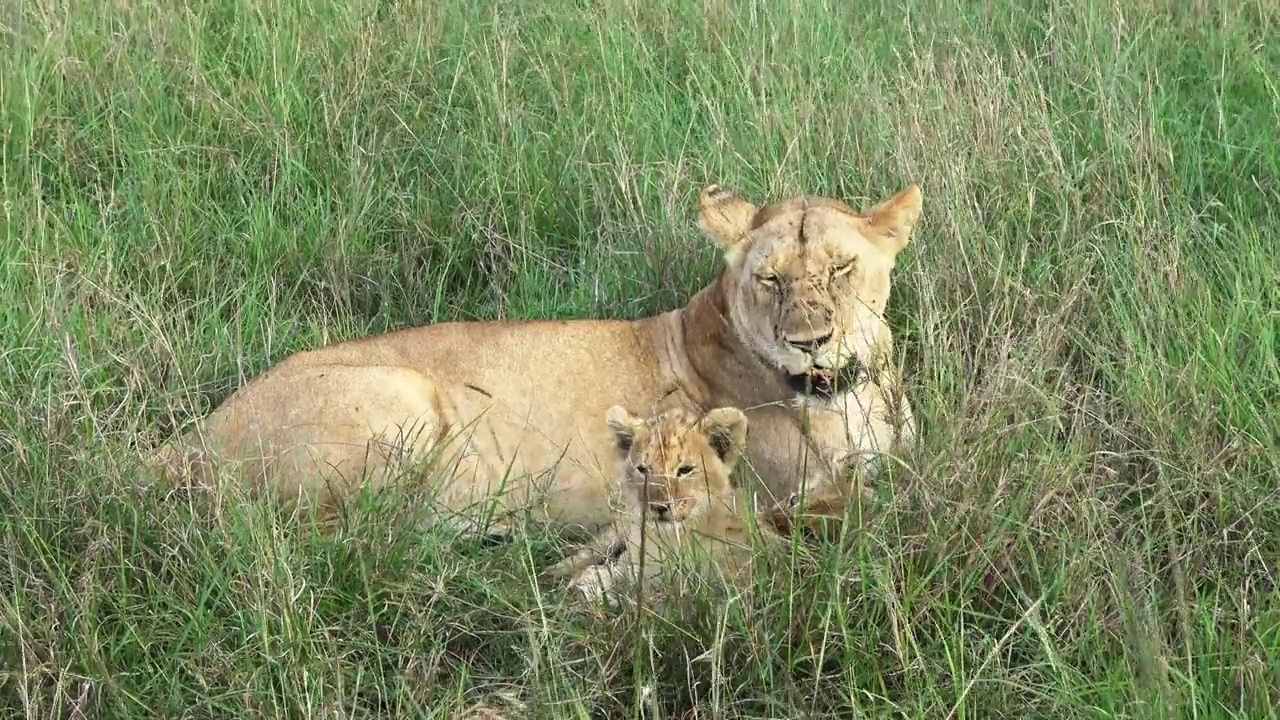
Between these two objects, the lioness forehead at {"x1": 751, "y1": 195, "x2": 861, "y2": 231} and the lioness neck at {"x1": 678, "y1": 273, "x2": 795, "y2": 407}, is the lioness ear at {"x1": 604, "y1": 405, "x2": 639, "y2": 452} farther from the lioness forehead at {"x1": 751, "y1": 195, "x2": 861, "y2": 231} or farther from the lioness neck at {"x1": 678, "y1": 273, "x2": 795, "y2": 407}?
the lioness forehead at {"x1": 751, "y1": 195, "x2": 861, "y2": 231}

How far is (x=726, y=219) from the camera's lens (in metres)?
3.69

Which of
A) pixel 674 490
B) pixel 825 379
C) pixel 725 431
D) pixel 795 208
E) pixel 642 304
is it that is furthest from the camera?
pixel 642 304

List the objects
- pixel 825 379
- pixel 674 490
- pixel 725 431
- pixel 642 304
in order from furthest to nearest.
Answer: pixel 642 304 < pixel 825 379 < pixel 725 431 < pixel 674 490

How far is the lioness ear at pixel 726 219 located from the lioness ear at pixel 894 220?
279 mm

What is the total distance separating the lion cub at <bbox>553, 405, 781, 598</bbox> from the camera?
10.2 feet

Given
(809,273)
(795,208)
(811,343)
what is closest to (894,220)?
(795,208)

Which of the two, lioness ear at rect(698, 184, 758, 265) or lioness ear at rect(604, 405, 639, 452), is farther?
lioness ear at rect(698, 184, 758, 265)

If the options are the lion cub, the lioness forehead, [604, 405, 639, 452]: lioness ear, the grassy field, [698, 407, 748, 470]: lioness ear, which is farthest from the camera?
the lioness forehead

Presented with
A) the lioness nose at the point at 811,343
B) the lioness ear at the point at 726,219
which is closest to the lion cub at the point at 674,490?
the lioness nose at the point at 811,343

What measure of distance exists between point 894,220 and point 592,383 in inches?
31.0

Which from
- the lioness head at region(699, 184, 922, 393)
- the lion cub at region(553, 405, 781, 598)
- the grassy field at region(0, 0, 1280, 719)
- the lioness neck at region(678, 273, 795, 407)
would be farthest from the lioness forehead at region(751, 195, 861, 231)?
the lion cub at region(553, 405, 781, 598)

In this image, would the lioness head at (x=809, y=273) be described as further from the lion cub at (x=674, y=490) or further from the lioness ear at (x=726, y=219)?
the lion cub at (x=674, y=490)

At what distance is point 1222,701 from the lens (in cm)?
237

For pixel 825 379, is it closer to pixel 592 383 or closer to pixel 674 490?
pixel 674 490
